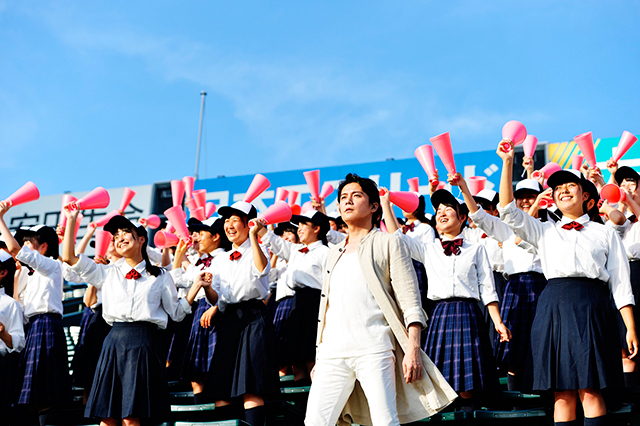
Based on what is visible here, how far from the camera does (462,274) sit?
4.98m

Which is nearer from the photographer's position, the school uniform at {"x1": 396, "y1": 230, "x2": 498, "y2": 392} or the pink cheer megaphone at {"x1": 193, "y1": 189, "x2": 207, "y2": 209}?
the school uniform at {"x1": 396, "y1": 230, "x2": 498, "y2": 392}

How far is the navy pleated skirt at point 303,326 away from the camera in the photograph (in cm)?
615

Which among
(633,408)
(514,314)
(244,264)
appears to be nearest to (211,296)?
(244,264)

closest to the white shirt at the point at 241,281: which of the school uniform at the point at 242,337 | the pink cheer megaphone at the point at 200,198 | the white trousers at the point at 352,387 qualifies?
the school uniform at the point at 242,337

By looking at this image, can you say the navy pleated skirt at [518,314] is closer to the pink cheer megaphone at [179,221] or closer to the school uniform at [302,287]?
the school uniform at [302,287]

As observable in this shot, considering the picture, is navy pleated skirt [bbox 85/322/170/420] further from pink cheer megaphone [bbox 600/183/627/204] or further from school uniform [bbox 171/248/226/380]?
pink cheer megaphone [bbox 600/183/627/204]

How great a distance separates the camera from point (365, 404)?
3.36m

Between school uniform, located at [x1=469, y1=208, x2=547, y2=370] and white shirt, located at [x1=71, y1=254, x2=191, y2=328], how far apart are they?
8.77 feet

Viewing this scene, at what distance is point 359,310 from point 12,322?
11.0 feet

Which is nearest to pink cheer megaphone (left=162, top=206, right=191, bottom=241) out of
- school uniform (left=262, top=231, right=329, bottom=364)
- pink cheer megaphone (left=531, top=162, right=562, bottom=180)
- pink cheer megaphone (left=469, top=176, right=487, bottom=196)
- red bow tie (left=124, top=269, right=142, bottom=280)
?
school uniform (left=262, top=231, right=329, bottom=364)

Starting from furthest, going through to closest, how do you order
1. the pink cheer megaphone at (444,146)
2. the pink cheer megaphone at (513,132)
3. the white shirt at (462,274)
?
1. the white shirt at (462,274)
2. the pink cheer megaphone at (444,146)
3. the pink cheer megaphone at (513,132)

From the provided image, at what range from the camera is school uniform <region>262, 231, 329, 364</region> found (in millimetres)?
6168

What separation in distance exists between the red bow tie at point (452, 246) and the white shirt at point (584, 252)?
851 mm

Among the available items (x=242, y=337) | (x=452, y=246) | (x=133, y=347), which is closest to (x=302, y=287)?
(x=242, y=337)
